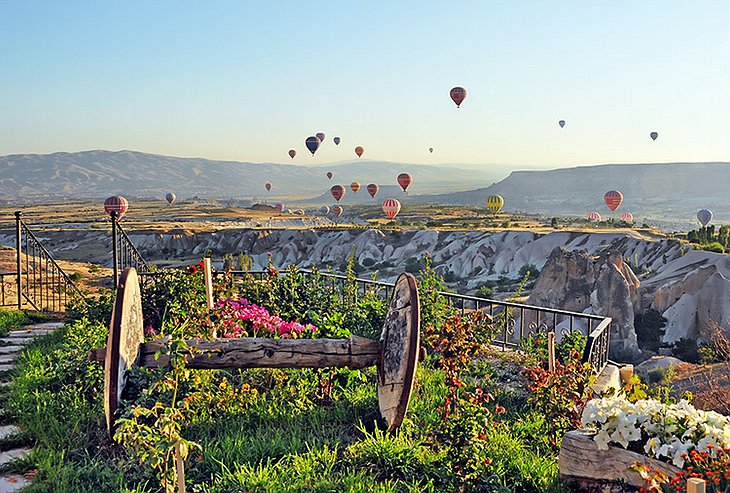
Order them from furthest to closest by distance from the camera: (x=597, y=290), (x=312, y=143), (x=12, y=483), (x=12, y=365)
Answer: (x=312, y=143), (x=597, y=290), (x=12, y=365), (x=12, y=483)

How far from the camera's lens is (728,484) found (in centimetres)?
438

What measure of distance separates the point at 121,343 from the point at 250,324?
2.48m

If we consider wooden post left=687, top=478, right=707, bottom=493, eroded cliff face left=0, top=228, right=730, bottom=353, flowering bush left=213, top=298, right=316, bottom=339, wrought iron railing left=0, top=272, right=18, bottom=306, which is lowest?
eroded cliff face left=0, top=228, right=730, bottom=353

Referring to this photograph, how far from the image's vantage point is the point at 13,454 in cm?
575

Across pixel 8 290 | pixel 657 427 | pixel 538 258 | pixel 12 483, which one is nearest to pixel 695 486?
pixel 657 427

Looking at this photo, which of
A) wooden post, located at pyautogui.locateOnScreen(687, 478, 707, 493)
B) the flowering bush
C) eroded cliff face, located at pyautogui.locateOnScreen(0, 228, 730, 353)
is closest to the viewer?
wooden post, located at pyautogui.locateOnScreen(687, 478, 707, 493)

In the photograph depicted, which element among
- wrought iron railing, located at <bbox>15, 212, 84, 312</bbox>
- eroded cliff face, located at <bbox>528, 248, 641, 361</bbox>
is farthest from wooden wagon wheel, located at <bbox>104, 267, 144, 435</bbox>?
eroded cliff face, located at <bbox>528, 248, 641, 361</bbox>

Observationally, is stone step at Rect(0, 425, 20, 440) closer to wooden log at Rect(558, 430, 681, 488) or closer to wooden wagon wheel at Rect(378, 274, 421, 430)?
wooden wagon wheel at Rect(378, 274, 421, 430)

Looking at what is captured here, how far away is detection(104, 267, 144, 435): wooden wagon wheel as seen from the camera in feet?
17.6

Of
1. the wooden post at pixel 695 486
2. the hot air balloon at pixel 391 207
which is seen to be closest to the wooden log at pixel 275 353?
the wooden post at pixel 695 486

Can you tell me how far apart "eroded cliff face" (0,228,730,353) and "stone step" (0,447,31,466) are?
38.7 feet

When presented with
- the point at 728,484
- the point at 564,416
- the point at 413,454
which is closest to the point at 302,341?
the point at 413,454

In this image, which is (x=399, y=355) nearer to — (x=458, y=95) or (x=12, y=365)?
(x=12, y=365)

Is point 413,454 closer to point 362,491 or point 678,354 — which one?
point 362,491
